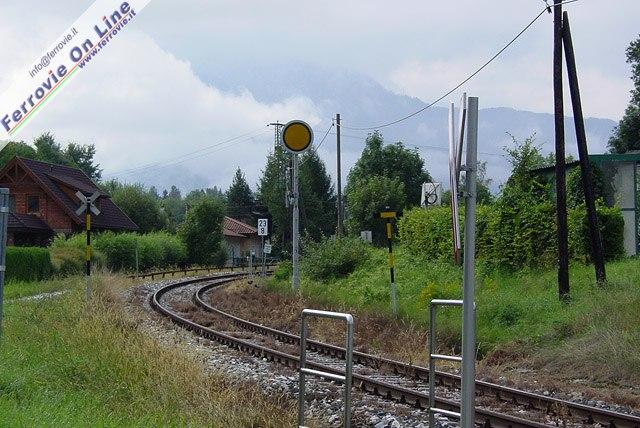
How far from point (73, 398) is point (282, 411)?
2051 millimetres

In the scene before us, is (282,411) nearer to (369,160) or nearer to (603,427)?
(603,427)

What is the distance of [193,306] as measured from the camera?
79.7ft

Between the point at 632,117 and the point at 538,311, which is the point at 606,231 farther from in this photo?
the point at 632,117

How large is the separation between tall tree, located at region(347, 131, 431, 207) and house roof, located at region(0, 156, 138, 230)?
18.2 meters

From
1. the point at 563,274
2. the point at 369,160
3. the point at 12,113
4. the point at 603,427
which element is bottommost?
the point at 603,427

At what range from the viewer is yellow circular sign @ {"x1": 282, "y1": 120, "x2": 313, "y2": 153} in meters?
23.0

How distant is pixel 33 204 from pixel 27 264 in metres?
23.1

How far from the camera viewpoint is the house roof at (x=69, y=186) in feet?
185

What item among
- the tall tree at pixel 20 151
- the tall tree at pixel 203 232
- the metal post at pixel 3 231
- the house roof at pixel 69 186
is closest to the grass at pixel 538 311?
the metal post at pixel 3 231

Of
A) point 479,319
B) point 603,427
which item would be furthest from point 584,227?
Result: point 603,427

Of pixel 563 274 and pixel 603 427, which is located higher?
pixel 563 274

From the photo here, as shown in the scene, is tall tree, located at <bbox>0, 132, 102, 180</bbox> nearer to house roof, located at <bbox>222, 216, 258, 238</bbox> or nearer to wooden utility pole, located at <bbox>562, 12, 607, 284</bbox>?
house roof, located at <bbox>222, 216, 258, 238</bbox>

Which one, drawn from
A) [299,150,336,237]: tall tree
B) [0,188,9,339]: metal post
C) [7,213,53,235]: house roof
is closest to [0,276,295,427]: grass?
[0,188,9,339]: metal post

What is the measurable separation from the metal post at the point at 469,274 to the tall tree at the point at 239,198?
101472 millimetres
